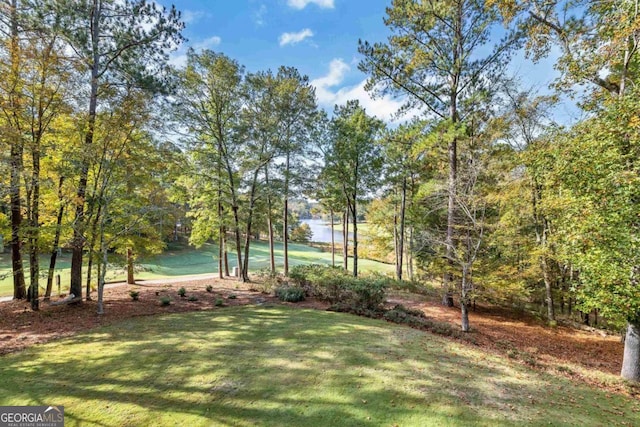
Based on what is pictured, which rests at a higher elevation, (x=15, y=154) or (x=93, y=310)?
(x=15, y=154)

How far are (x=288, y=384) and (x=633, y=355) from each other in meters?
7.01

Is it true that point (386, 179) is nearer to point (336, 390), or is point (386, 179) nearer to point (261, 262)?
point (336, 390)

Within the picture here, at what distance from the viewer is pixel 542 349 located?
750 cm

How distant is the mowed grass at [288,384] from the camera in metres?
3.43

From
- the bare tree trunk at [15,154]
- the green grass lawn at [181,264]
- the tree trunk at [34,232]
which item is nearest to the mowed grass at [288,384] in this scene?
the tree trunk at [34,232]

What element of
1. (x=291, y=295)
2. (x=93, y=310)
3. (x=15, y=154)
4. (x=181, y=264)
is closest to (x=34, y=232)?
(x=15, y=154)

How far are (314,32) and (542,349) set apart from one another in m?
13.2

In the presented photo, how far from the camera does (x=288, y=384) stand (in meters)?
4.08

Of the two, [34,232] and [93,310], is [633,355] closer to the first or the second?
[93,310]

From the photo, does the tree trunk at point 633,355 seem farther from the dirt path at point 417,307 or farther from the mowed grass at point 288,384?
the mowed grass at point 288,384

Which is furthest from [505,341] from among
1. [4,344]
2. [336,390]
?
[4,344]

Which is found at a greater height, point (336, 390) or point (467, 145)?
point (467, 145)

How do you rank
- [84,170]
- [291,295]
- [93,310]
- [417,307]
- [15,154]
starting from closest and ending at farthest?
[15,154] → [84,170] → [93,310] → [291,295] → [417,307]

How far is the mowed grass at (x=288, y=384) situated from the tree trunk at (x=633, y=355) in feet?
4.57
